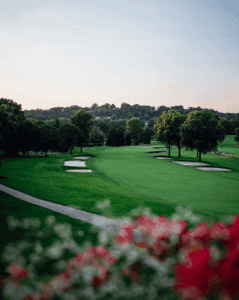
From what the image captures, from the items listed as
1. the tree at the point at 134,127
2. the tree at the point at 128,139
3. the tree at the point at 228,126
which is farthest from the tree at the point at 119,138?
the tree at the point at 228,126

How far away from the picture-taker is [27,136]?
3155 centimetres

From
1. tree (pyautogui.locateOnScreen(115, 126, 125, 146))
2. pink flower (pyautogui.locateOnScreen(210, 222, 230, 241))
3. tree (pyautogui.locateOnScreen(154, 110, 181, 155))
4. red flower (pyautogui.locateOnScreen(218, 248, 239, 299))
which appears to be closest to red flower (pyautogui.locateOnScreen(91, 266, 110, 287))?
red flower (pyautogui.locateOnScreen(218, 248, 239, 299))

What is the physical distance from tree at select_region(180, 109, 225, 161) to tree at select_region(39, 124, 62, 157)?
19436mm

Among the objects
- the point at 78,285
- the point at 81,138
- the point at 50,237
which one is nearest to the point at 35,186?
the point at 50,237

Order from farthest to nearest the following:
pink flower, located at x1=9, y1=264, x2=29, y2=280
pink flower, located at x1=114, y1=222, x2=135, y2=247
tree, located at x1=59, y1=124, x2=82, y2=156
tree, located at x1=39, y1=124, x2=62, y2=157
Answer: tree, located at x1=59, y1=124, x2=82, y2=156
tree, located at x1=39, y1=124, x2=62, y2=157
pink flower, located at x1=114, y1=222, x2=135, y2=247
pink flower, located at x1=9, y1=264, x2=29, y2=280

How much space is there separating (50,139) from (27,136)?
3.64 metres

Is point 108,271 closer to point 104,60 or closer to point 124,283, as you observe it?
point 124,283

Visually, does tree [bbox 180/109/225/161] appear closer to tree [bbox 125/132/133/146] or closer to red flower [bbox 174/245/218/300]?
red flower [bbox 174/245/218/300]

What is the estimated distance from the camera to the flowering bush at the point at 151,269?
1651mm

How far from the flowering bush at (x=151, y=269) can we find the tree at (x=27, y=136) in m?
31.7

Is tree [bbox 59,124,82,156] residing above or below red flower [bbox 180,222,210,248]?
above

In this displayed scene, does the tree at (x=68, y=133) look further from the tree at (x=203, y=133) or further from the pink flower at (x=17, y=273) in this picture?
the pink flower at (x=17, y=273)

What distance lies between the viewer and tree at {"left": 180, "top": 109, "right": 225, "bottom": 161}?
31141 millimetres

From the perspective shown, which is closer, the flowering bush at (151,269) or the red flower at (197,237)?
the flowering bush at (151,269)
